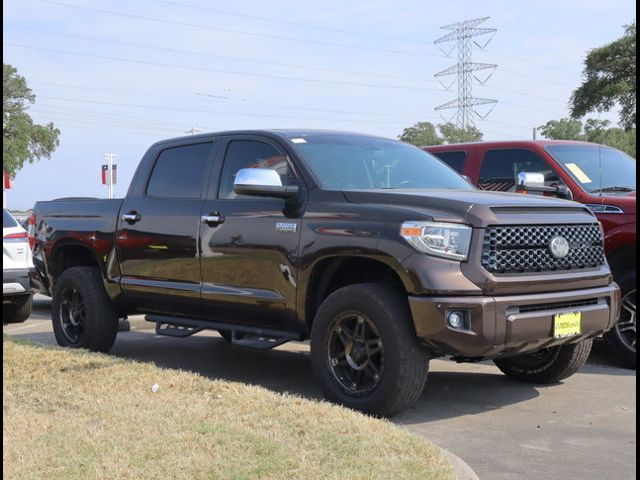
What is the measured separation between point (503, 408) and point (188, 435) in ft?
7.95

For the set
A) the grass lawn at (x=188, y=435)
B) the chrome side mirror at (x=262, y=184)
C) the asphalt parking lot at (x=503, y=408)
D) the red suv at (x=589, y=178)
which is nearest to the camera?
the grass lawn at (x=188, y=435)

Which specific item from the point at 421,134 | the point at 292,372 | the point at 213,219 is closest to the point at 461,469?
the point at 213,219

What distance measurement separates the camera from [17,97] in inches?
2507

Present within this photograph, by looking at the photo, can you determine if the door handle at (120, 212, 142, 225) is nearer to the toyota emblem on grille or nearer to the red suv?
the red suv

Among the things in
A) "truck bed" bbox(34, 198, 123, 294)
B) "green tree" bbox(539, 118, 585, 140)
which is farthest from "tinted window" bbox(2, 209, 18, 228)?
"green tree" bbox(539, 118, 585, 140)

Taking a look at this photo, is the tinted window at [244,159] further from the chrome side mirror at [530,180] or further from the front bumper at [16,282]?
the front bumper at [16,282]

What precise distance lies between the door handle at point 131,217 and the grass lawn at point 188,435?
5.71 feet

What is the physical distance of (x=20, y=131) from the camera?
6097cm

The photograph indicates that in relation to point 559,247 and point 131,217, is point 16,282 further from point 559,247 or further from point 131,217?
point 559,247

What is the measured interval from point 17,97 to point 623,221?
62.0 m

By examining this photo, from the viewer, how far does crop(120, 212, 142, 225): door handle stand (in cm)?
764

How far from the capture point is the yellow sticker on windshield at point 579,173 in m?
8.05

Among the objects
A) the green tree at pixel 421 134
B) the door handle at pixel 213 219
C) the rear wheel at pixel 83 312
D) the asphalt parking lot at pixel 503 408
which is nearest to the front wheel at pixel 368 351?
the asphalt parking lot at pixel 503 408

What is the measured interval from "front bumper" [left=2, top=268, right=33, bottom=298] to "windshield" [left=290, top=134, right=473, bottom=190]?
5.32 m
